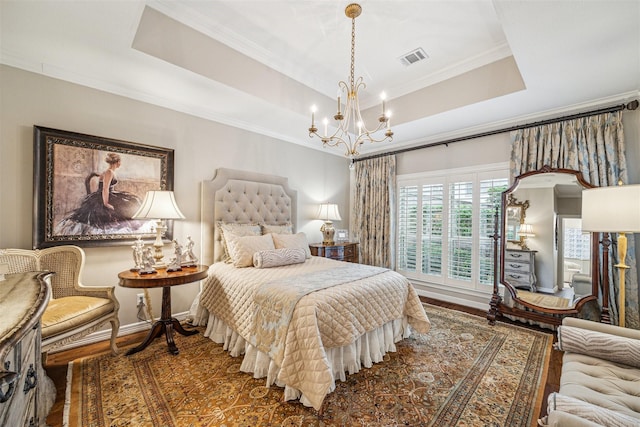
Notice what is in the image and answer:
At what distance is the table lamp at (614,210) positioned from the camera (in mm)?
1794

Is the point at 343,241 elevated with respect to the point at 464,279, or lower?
elevated

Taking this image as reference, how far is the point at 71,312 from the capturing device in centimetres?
195

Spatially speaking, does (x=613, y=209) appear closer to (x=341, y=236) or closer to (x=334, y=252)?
(x=334, y=252)

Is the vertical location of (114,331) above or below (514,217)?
below

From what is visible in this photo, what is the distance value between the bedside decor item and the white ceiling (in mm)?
1474

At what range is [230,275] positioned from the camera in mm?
2564

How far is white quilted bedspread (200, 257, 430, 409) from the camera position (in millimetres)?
1725

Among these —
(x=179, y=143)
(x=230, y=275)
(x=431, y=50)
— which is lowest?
(x=230, y=275)

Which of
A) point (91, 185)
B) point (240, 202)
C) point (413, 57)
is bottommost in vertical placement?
point (240, 202)

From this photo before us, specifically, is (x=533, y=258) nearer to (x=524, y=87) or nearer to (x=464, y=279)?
(x=464, y=279)

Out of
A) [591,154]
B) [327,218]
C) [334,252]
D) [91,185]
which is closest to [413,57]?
[591,154]

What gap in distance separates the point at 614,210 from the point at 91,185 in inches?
168

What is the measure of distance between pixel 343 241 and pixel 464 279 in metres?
1.91

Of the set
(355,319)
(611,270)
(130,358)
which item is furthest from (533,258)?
(130,358)
